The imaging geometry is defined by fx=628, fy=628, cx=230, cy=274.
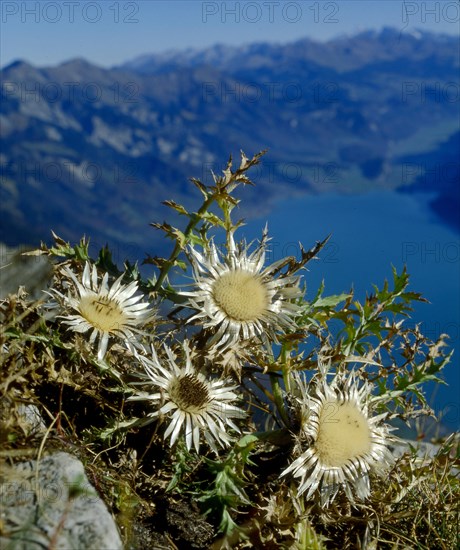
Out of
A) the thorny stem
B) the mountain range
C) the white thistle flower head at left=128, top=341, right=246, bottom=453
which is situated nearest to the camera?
the white thistle flower head at left=128, top=341, right=246, bottom=453

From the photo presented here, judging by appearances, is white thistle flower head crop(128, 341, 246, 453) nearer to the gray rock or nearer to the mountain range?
the gray rock

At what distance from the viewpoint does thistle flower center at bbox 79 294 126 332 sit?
2674 mm

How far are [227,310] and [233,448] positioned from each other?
57cm

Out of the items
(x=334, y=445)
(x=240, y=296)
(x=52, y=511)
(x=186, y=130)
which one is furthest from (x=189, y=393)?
(x=186, y=130)

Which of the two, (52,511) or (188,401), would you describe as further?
(188,401)

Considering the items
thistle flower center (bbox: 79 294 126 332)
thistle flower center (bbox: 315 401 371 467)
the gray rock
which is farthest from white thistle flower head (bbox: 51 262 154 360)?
thistle flower center (bbox: 315 401 371 467)

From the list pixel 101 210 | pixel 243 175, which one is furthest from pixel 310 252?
pixel 101 210

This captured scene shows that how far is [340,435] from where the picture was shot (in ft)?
8.38

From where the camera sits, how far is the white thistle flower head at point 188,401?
8.13 feet

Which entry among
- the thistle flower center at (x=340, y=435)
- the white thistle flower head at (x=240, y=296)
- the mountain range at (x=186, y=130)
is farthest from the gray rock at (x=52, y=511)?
the mountain range at (x=186, y=130)

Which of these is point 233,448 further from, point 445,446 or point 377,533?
point 445,446

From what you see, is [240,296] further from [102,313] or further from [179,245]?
[102,313]

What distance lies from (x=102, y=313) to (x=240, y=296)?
601 millimetres

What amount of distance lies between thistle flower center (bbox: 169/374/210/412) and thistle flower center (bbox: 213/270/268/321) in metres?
0.31
